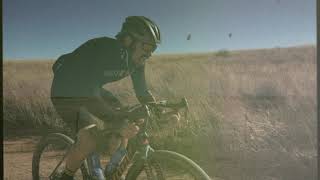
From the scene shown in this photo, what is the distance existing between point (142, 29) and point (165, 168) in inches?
38.7

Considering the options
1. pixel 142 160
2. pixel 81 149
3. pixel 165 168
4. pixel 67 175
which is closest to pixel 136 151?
pixel 142 160

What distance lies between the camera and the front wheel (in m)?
3.15

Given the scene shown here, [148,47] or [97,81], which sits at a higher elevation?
[148,47]

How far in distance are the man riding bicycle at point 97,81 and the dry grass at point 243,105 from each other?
75 millimetres

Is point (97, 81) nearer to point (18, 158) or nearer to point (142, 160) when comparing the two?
point (142, 160)

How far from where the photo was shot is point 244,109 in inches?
132

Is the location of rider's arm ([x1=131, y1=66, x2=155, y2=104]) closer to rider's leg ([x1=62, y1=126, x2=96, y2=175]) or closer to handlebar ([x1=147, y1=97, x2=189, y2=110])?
handlebar ([x1=147, y1=97, x2=189, y2=110])

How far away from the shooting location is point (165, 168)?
3.20m

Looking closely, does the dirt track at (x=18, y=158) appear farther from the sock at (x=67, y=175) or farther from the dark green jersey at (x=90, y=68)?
the dark green jersey at (x=90, y=68)

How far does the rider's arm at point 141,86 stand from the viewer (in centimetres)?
336

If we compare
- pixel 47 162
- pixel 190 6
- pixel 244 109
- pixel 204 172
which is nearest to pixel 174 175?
pixel 204 172

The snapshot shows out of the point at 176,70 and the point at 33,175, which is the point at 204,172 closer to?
the point at 176,70

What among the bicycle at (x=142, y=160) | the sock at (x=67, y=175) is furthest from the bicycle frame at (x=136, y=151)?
the sock at (x=67, y=175)

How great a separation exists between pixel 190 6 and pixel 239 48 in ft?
1.50
